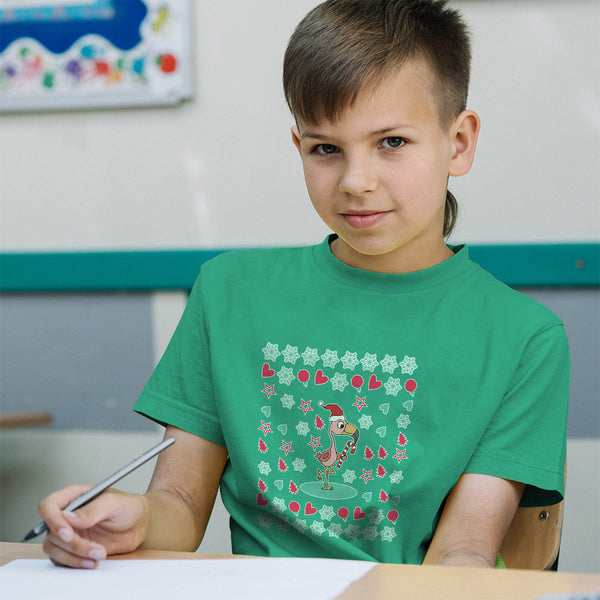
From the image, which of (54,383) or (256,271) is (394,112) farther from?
(54,383)

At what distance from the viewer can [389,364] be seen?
0.93m

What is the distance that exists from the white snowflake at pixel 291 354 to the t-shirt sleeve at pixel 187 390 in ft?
0.34

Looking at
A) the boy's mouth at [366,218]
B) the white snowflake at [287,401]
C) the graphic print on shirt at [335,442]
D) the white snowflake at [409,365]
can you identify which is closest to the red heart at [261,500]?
the graphic print on shirt at [335,442]

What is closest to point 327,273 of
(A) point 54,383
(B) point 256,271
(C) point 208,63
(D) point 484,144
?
(B) point 256,271

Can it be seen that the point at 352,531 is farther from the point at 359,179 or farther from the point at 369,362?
the point at 359,179

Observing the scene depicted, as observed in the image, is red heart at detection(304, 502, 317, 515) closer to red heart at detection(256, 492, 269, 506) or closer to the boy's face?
red heart at detection(256, 492, 269, 506)

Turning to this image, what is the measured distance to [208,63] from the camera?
5.78 feet

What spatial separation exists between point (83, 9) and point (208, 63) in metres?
0.31

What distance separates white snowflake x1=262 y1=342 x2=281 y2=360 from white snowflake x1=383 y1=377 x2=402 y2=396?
0.13 metres

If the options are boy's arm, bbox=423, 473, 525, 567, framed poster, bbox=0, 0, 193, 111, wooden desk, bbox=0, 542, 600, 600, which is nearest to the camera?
wooden desk, bbox=0, 542, 600, 600

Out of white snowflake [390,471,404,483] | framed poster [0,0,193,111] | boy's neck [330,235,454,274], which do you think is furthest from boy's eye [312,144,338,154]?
framed poster [0,0,193,111]

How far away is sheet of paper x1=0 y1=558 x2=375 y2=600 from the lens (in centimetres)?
60

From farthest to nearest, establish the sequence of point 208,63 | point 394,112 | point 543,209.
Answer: point 208,63 < point 543,209 < point 394,112

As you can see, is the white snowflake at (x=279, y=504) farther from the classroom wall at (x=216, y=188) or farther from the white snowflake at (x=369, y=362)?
the classroom wall at (x=216, y=188)
